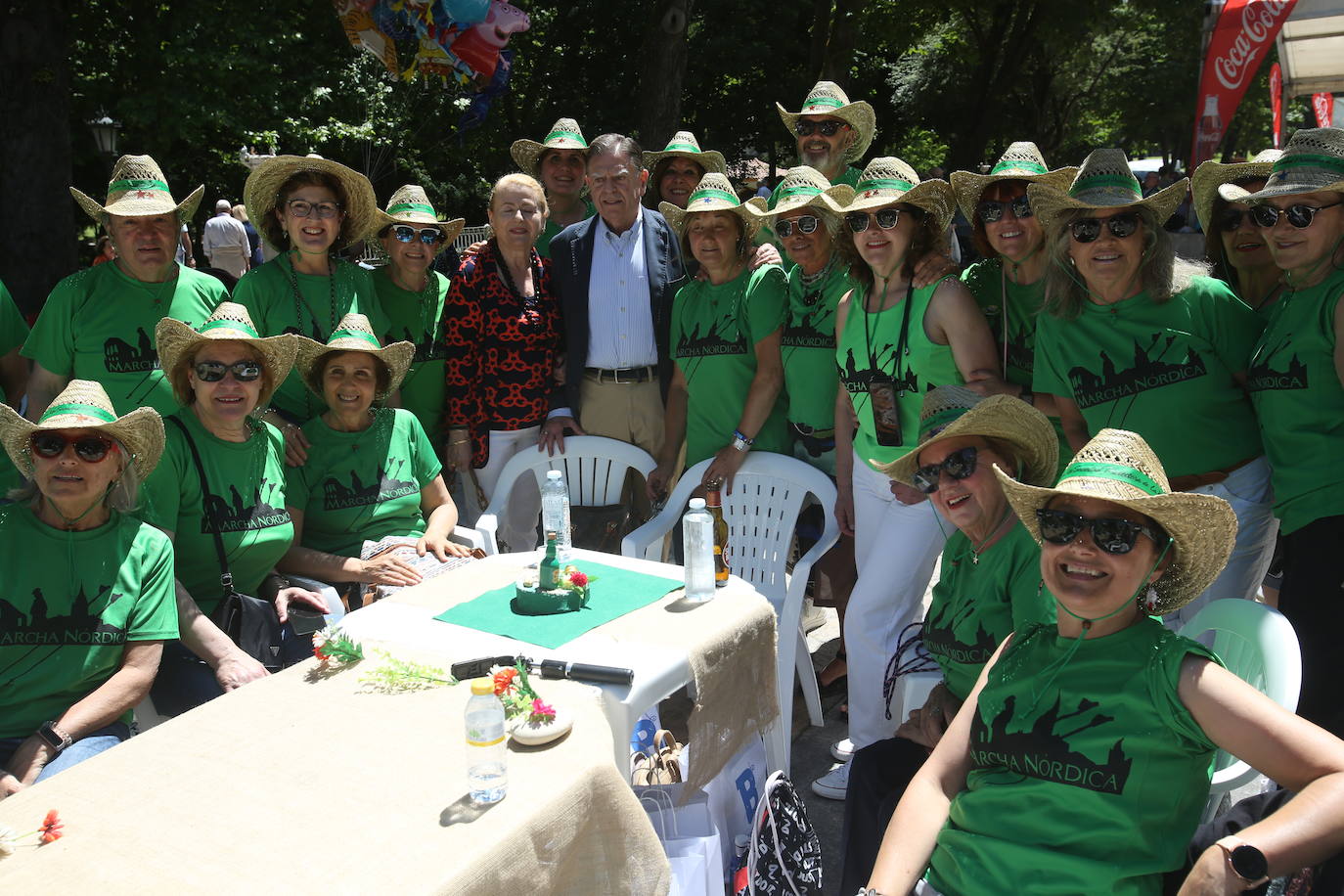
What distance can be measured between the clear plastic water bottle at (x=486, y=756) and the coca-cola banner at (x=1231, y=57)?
8599 millimetres

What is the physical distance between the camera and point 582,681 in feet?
8.75

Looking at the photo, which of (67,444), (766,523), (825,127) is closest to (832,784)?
(766,523)

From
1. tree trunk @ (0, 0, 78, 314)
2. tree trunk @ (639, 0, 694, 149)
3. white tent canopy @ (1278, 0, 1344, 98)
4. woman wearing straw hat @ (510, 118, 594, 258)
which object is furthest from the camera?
tree trunk @ (639, 0, 694, 149)

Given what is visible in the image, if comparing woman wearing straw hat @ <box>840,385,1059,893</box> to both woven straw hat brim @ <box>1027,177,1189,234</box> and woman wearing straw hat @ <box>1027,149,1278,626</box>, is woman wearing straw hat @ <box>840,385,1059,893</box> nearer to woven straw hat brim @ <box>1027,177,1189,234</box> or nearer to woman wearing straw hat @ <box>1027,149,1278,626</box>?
woman wearing straw hat @ <box>1027,149,1278,626</box>

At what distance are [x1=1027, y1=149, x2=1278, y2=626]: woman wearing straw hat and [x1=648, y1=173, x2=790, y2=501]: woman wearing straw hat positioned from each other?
143cm

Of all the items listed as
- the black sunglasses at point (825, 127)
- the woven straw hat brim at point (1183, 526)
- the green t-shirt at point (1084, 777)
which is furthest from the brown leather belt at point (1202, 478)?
the black sunglasses at point (825, 127)

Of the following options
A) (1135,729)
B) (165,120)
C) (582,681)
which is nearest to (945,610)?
(1135,729)

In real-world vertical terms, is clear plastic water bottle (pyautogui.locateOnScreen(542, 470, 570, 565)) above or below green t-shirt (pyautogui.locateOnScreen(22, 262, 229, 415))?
below

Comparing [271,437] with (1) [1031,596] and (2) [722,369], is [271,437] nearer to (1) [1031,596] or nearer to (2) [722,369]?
(2) [722,369]

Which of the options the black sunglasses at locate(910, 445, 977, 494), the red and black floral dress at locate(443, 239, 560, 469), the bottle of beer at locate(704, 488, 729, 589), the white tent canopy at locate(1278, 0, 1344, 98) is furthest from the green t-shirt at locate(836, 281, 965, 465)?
the white tent canopy at locate(1278, 0, 1344, 98)

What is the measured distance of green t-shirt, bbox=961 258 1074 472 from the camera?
388cm

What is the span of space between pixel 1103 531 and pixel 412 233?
11.8 feet

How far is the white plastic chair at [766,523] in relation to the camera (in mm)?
4367

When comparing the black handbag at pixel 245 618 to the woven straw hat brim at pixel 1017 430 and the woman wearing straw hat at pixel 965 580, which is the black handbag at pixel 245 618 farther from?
the woven straw hat brim at pixel 1017 430
